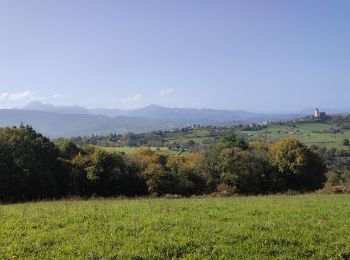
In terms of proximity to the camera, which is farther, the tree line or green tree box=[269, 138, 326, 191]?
green tree box=[269, 138, 326, 191]

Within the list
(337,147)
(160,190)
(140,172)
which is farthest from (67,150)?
(337,147)

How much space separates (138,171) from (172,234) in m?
41.3

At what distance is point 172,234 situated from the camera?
36.2 feet

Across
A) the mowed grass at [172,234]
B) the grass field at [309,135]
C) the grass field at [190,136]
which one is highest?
the mowed grass at [172,234]

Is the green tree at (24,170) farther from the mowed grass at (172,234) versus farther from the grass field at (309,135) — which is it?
the grass field at (309,135)

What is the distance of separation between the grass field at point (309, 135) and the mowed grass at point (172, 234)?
12193cm

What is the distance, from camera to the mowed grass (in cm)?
983

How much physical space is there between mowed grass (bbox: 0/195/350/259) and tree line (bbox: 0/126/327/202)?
2435cm

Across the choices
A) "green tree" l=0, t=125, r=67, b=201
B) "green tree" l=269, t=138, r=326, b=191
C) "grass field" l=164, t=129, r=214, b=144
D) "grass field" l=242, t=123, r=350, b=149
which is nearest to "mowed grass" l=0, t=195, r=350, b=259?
"green tree" l=0, t=125, r=67, b=201

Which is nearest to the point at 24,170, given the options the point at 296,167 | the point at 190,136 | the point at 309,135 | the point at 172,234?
the point at 172,234

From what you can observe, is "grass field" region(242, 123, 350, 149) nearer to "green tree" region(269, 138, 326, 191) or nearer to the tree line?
"green tree" region(269, 138, 326, 191)

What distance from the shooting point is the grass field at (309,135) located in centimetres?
14102

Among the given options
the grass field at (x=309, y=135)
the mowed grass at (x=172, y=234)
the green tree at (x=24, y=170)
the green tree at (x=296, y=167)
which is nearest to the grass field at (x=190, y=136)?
the grass field at (x=309, y=135)

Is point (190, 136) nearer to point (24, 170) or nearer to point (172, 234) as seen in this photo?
point (24, 170)
